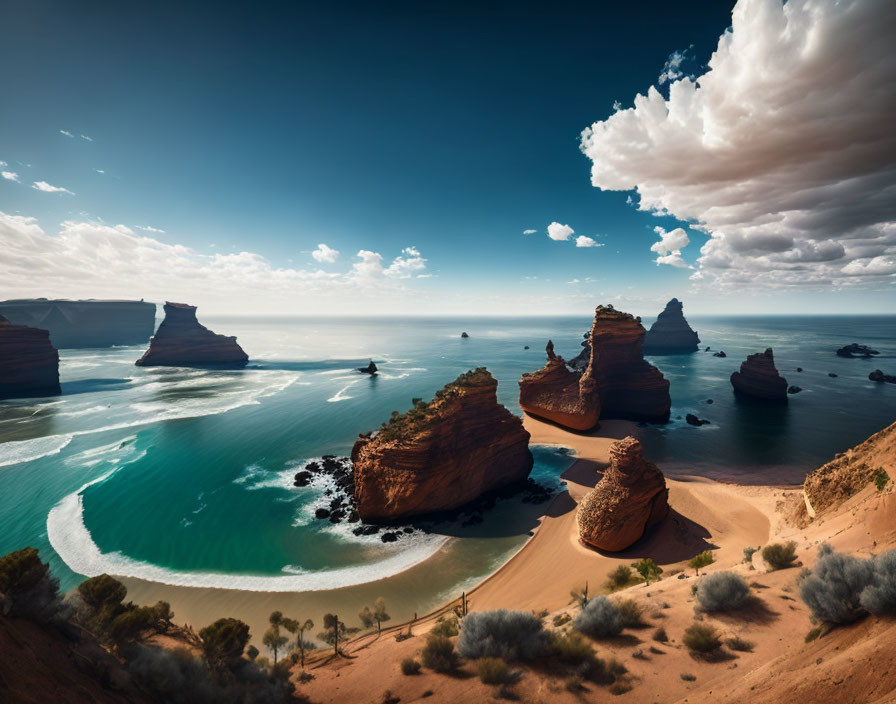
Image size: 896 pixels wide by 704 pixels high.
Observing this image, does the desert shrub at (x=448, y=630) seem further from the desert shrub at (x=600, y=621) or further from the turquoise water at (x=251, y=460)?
the turquoise water at (x=251, y=460)

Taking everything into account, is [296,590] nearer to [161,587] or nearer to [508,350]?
[161,587]

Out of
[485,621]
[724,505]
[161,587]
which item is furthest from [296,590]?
[724,505]

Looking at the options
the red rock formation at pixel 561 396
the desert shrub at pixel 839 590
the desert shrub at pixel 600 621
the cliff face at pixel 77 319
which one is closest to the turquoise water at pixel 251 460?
the red rock formation at pixel 561 396

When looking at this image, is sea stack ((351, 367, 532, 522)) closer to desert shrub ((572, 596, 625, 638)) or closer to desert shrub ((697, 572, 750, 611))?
desert shrub ((572, 596, 625, 638))

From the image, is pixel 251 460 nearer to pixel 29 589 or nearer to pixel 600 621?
pixel 29 589

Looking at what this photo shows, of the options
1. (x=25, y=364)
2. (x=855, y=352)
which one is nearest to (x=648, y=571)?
(x=25, y=364)
